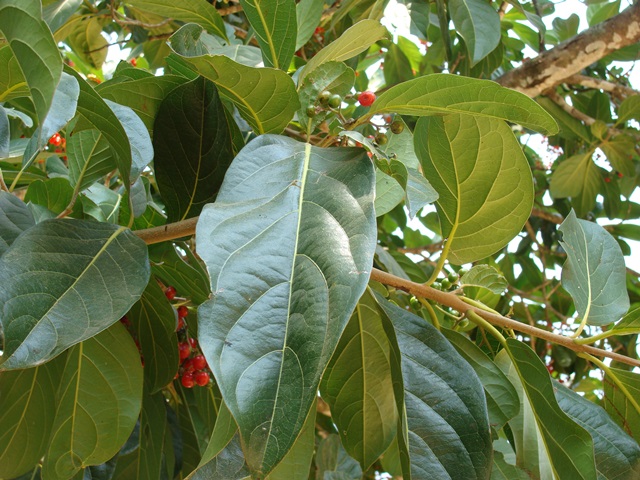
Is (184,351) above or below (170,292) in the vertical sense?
below

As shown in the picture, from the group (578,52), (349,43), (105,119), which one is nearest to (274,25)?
(349,43)

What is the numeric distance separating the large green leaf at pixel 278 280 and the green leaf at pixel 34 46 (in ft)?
0.48

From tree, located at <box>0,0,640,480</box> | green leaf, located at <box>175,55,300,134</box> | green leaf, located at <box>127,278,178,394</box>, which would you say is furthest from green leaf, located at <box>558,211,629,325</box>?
green leaf, located at <box>127,278,178,394</box>

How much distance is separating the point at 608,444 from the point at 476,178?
36 centimetres

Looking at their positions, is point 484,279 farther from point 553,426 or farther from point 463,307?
point 553,426

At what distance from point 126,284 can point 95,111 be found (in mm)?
175

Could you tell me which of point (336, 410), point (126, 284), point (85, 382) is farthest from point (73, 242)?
point (336, 410)

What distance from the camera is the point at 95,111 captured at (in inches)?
25.4

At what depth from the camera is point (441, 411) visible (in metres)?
0.67

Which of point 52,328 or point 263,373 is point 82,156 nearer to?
point 52,328

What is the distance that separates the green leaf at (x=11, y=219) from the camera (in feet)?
2.21

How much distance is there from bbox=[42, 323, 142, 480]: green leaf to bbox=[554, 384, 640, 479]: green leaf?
56 cm

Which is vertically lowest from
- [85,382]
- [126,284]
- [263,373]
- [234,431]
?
[85,382]

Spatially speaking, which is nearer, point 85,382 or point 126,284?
point 126,284
